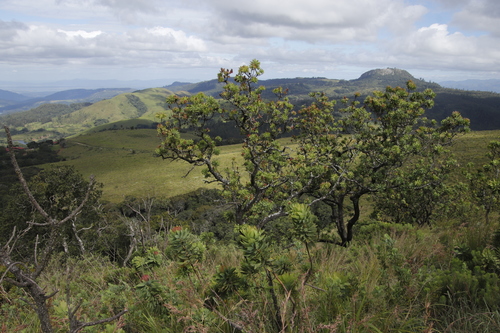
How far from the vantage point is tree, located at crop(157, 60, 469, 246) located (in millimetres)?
12430

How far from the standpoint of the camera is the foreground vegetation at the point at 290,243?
2.84 m

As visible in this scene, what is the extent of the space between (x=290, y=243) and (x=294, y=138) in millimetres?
12754

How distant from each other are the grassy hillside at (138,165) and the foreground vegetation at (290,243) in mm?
32586

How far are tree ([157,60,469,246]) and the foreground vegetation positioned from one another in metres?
0.09

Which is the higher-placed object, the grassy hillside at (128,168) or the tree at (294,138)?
the tree at (294,138)

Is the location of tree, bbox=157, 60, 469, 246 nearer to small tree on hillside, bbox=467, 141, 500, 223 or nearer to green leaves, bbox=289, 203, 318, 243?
small tree on hillside, bbox=467, 141, 500, 223

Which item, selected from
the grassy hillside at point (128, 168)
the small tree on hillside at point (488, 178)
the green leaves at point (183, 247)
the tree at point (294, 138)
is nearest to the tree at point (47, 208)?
the tree at point (294, 138)

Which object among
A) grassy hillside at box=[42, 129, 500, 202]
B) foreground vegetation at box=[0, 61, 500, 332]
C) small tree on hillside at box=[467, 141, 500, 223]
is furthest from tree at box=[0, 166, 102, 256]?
small tree on hillside at box=[467, 141, 500, 223]

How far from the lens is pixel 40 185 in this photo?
3000cm

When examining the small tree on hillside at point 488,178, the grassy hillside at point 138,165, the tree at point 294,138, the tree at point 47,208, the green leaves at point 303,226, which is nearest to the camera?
the green leaves at point 303,226

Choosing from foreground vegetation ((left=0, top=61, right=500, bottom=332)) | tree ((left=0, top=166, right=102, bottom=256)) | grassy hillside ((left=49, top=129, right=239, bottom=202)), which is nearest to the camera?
foreground vegetation ((left=0, top=61, right=500, bottom=332))

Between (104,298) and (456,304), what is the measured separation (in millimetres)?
4802

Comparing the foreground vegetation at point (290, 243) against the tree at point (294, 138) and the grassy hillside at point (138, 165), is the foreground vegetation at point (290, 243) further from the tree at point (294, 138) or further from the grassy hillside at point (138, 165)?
the grassy hillside at point (138, 165)

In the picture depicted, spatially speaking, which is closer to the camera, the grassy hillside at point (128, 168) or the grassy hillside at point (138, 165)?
the grassy hillside at point (138, 165)
